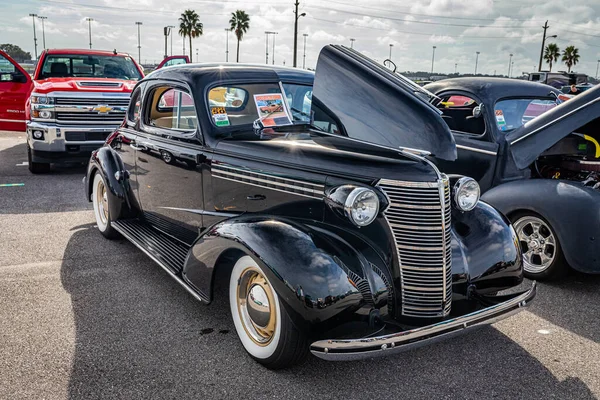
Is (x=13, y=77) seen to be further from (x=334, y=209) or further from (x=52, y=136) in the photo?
(x=334, y=209)

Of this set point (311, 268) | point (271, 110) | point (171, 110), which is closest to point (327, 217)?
point (311, 268)

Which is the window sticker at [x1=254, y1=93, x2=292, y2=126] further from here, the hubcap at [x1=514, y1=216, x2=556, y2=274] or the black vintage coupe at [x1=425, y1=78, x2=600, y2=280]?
the hubcap at [x1=514, y1=216, x2=556, y2=274]

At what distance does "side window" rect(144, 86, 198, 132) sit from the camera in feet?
13.2

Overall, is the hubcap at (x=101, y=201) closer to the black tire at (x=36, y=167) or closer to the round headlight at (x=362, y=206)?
the round headlight at (x=362, y=206)

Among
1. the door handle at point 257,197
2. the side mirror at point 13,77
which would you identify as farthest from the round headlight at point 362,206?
the side mirror at point 13,77

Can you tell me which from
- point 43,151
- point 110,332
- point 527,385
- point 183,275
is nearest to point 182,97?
point 183,275

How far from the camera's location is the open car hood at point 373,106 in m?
3.31

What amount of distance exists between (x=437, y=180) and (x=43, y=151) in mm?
7568

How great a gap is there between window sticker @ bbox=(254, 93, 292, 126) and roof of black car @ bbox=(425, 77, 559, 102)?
312cm

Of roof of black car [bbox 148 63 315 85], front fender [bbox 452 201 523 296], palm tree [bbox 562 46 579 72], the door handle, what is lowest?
front fender [bbox 452 201 523 296]

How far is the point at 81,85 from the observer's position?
Result: 866cm

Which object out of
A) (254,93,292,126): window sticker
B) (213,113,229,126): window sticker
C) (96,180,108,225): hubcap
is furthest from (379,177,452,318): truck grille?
(96,180,108,225): hubcap

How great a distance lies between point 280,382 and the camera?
291 cm

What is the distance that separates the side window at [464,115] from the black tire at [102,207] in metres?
3.92
